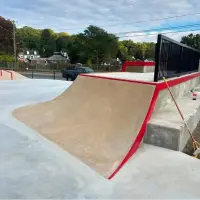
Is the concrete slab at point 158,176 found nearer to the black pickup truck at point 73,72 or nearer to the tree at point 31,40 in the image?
the black pickup truck at point 73,72

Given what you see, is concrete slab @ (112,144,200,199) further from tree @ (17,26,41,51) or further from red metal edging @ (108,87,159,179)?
tree @ (17,26,41,51)

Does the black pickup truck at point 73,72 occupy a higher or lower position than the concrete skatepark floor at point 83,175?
higher

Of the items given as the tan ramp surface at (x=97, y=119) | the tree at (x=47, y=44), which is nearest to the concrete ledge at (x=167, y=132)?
the tan ramp surface at (x=97, y=119)

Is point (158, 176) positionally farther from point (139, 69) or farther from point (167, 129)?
point (139, 69)

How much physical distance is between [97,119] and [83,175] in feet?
4.85

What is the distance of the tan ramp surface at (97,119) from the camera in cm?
302

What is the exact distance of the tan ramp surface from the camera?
9.92ft

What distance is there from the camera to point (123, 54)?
4794 centimetres

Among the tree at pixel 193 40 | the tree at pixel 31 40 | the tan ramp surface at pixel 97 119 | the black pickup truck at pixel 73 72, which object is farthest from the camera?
the tree at pixel 31 40

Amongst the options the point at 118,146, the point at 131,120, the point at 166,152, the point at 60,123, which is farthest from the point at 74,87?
the point at 166,152

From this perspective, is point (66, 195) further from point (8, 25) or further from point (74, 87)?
point (8, 25)

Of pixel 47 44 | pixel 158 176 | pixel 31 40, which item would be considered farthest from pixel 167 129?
pixel 31 40

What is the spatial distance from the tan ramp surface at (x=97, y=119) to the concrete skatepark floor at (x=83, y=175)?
21 cm

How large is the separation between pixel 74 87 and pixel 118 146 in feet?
9.60
